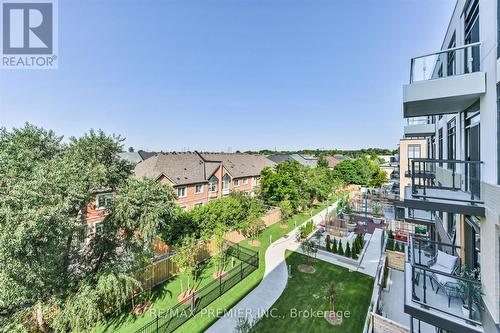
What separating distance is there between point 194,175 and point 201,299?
17145mm

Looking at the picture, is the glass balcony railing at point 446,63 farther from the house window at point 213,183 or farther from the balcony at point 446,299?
the house window at point 213,183

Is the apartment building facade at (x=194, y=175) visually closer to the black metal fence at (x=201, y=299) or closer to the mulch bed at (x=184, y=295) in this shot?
the black metal fence at (x=201, y=299)

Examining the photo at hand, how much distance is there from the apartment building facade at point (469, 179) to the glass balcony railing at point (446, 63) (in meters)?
0.02

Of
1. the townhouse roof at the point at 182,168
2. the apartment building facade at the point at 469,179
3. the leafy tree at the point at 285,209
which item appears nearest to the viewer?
the apartment building facade at the point at 469,179

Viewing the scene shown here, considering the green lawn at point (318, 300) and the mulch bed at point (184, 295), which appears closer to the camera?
the green lawn at point (318, 300)

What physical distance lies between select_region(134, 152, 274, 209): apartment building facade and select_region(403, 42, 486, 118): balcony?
1983 cm

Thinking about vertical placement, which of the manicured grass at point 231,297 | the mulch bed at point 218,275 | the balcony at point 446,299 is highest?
the balcony at point 446,299

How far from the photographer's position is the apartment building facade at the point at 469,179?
4.17 m

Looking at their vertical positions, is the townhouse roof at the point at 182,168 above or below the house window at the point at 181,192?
above

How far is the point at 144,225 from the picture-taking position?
34.9 feet

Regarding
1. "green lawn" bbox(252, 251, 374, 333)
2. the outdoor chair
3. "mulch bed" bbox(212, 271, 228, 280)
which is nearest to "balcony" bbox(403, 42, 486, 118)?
the outdoor chair

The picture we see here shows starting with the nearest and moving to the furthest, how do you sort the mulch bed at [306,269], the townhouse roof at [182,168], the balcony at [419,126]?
the balcony at [419,126]
the mulch bed at [306,269]
the townhouse roof at [182,168]

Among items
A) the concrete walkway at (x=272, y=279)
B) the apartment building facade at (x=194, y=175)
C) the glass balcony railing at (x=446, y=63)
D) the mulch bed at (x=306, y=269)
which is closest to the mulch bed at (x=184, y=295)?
the concrete walkway at (x=272, y=279)

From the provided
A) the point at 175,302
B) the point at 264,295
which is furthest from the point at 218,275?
the point at 264,295
